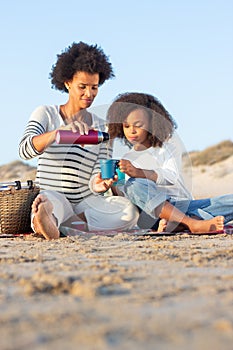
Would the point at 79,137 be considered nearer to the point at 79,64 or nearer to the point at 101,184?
the point at 101,184

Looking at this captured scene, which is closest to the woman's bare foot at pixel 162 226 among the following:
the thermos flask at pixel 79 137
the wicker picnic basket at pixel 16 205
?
the thermos flask at pixel 79 137

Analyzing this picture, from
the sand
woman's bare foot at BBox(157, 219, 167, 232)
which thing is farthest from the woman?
the sand

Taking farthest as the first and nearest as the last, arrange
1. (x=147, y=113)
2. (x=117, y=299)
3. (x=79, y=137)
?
(x=147, y=113) → (x=79, y=137) → (x=117, y=299)

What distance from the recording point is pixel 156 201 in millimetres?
4734

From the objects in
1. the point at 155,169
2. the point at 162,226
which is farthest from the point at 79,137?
the point at 162,226

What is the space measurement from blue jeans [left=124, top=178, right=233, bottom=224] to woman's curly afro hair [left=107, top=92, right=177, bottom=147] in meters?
0.45

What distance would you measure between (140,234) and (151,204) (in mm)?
240

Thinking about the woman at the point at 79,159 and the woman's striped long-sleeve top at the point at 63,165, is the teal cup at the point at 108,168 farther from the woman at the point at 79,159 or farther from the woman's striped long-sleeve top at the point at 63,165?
the woman's striped long-sleeve top at the point at 63,165

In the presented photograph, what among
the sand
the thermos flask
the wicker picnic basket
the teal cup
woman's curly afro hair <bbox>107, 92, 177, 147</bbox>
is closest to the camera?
the sand

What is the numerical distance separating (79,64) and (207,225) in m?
1.58

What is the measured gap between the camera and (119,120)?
499cm

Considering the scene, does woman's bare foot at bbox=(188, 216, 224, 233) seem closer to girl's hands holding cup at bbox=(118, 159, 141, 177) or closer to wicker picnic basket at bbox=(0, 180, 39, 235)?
girl's hands holding cup at bbox=(118, 159, 141, 177)

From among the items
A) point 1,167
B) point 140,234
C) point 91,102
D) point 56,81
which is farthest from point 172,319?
point 1,167

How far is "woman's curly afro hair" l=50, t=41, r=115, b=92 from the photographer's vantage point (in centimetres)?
493
